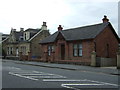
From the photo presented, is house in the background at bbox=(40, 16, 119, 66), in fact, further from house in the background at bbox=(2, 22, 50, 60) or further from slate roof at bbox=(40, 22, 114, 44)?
house in the background at bbox=(2, 22, 50, 60)

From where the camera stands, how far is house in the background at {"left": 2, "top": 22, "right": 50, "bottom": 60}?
53494 mm

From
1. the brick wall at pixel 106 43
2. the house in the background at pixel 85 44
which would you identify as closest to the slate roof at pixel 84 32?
the house in the background at pixel 85 44

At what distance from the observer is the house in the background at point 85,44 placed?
108ft

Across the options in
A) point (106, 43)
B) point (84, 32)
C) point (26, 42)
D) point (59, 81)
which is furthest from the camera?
point (26, 42)

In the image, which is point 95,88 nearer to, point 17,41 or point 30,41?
point 30,41

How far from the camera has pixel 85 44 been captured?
34.0 metres

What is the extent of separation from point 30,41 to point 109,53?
2286 cm

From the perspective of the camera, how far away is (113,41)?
116 ft

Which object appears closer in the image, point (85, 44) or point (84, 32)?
point (85, 44)

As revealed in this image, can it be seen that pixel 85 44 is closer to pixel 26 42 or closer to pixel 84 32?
pixel 84 32

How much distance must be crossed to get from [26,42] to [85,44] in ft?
73.0

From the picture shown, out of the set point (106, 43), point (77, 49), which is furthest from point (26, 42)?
point (106, 43)

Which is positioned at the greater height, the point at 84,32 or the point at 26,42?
the point at 84,32

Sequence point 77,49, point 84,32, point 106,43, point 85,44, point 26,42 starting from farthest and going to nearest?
point 26,42, point 84,32, point 77,49, point 106,43, point 85,44
